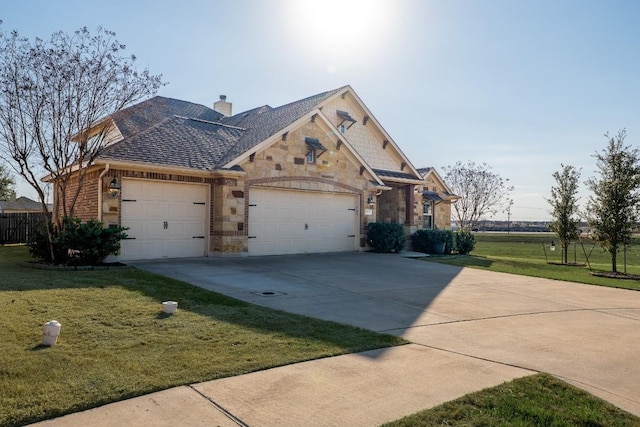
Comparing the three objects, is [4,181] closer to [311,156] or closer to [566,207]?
[311,156]

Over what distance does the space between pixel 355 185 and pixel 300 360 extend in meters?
13.3

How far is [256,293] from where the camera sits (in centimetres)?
883

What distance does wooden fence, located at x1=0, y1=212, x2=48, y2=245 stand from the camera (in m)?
21.0

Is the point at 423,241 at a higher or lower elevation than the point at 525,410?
higher

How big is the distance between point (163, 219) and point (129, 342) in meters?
8.90

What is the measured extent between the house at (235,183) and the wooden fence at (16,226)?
9.68m

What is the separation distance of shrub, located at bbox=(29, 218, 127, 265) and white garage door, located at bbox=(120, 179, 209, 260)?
1179mm

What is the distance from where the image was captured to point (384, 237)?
1775 cm

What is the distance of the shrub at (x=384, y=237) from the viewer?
700 inches

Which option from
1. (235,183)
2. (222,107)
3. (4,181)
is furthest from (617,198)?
(4,181)

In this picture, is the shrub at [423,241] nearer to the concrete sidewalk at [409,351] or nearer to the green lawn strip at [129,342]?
the concrete sidewalk at [409,351]

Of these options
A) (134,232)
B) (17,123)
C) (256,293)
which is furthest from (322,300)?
(17,123)

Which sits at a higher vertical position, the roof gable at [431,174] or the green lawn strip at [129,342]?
the roof gable at [431,174]

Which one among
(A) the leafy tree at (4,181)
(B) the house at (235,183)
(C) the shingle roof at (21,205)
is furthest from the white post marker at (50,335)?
A: (C) the shingle roof at (21,205)
